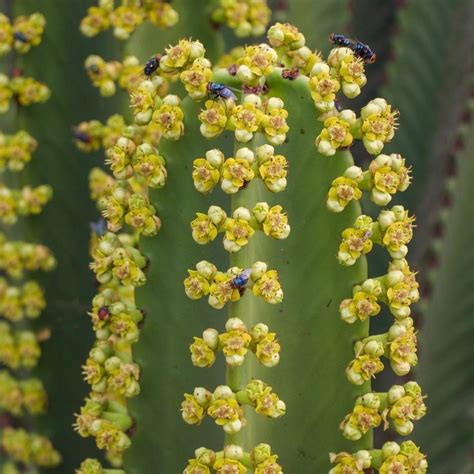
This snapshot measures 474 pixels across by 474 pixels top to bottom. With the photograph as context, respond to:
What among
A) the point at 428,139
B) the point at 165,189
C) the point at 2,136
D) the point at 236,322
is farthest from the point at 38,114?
the point at 428,139

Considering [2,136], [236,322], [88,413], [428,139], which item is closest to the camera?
[236,322]

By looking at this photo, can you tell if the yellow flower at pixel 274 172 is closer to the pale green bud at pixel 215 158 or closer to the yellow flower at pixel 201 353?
the pale green bud at pixel 215 158

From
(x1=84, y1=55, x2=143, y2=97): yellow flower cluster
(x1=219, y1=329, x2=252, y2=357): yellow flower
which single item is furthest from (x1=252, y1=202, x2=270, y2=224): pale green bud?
(x1=84, y1=55, x2=143, y2=97): yellow flower cluster

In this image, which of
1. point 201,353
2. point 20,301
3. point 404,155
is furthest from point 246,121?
point 404,155

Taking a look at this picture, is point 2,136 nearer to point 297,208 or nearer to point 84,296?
point 84,296

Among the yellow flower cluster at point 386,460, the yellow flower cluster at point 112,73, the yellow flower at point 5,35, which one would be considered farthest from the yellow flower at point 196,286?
the yellow flower at point 5,35

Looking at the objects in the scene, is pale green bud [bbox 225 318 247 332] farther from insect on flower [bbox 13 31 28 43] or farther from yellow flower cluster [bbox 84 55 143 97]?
insect on flower [bbox 13 31 28 43]
